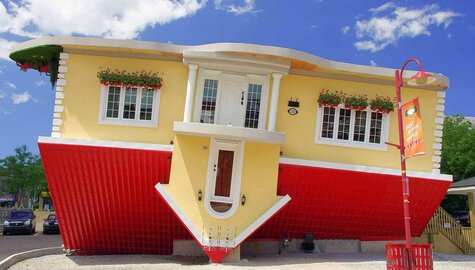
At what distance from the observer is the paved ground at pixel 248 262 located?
45.5 feet

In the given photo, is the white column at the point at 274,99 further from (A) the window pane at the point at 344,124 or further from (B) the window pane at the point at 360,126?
(B) the window pane at the point at 360,126

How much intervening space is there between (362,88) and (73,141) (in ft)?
28.9

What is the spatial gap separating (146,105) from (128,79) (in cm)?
92

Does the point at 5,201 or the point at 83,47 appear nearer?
the point at 83,47

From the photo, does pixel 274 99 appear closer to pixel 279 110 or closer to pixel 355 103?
pixel 279 110

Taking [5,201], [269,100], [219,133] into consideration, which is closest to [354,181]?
[269,100]

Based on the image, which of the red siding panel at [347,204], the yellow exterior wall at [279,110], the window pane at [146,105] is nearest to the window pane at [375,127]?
the yellow exterior wall at [279,110]

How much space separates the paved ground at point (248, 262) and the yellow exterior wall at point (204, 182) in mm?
1186

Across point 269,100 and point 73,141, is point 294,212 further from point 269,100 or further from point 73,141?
point 73,141

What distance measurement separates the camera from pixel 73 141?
48.2ft

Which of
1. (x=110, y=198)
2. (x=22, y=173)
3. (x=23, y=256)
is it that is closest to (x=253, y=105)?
(x=110, y=198)

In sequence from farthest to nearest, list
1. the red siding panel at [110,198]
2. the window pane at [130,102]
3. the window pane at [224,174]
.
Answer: the window pane at [130,102]
the window pane at [224,174]
the red siding panel at [110,198]

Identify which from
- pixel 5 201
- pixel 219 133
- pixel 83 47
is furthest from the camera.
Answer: pixel 5 201

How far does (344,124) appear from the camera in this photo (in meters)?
16.2
